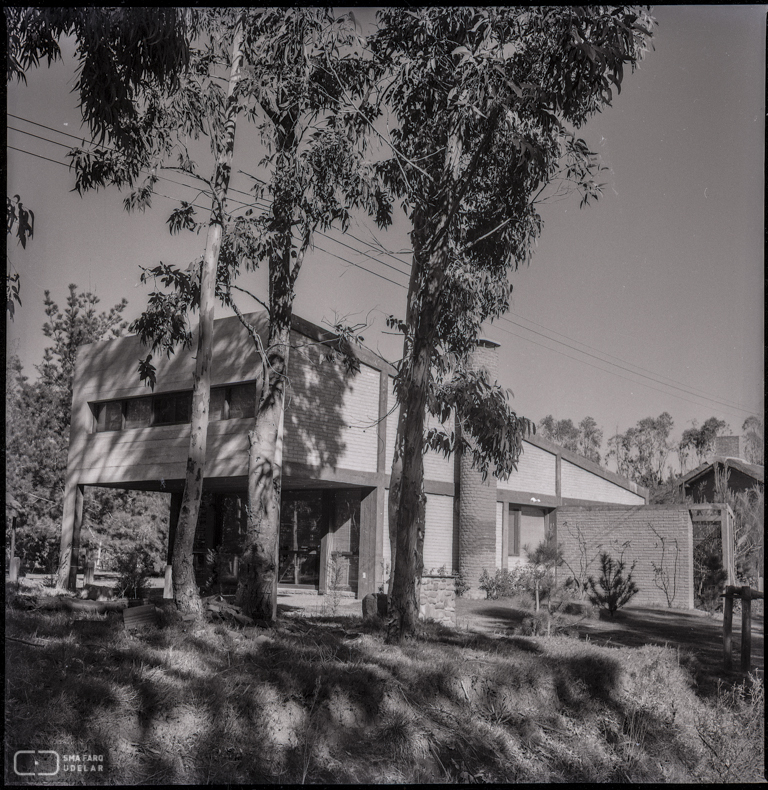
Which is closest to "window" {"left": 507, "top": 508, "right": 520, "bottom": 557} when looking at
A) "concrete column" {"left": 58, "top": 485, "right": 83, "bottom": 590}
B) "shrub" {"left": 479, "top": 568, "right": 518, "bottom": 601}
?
"shrub" {"left": 479, "top": 568, "right": 518, "bottom": 601}

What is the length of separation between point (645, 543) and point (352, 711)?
15327 mm

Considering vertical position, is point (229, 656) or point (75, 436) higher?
point (75, 436)

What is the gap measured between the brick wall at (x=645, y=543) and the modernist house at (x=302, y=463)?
1.38 m

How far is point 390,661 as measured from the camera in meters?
8.25

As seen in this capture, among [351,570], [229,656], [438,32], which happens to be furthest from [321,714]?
[351,570]

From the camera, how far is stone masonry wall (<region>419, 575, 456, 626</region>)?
45.0 ft

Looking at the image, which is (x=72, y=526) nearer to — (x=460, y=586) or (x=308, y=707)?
(x=460, y=586)

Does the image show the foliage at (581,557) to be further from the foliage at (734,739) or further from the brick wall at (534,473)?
the foliage at (734,739)

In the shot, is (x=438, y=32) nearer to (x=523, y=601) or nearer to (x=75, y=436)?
(x=523, y=601)

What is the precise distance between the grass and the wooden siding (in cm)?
1557

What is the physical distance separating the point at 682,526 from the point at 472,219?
11.0m

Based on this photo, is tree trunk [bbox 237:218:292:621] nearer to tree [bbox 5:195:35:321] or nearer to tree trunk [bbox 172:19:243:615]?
tree trunk [bbox 172:19:243:615]

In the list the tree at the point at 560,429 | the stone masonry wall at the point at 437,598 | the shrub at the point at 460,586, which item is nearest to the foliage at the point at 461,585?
the shrub at the point at 460,586

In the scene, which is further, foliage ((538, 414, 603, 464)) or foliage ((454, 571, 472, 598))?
foliage ((538, 414, 603, 464))
